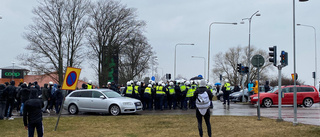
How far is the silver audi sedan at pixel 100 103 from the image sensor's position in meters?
19.9

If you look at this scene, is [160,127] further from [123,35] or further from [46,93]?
[123,35]

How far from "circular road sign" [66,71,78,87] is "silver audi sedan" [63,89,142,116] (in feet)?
21.3

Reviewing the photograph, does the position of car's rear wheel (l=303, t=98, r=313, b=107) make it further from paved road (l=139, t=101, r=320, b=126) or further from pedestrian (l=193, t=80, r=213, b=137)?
pedestrian (l=193, t=80, r=213, b=137)

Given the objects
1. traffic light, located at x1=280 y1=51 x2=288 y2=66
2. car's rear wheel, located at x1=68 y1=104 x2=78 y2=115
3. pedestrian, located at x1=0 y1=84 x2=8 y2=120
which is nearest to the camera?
traffic light, located at x1=280 y1=51 x2=288 y2=66

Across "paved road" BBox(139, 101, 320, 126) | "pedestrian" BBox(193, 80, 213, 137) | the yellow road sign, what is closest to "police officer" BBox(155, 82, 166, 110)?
"paved road" BBox(139, 101, 320, 126)

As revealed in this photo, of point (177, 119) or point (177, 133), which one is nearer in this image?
point (177, 133)

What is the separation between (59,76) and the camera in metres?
40.8

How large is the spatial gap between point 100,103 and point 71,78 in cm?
702

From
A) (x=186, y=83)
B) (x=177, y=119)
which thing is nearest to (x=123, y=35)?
(x=186, y=83)

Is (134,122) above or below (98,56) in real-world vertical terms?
below

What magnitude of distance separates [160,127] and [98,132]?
7.87ft

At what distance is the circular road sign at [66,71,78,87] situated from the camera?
524 inches

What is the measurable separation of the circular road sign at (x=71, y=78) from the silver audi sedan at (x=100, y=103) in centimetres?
650

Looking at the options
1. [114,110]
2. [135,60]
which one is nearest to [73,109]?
[114,110]
